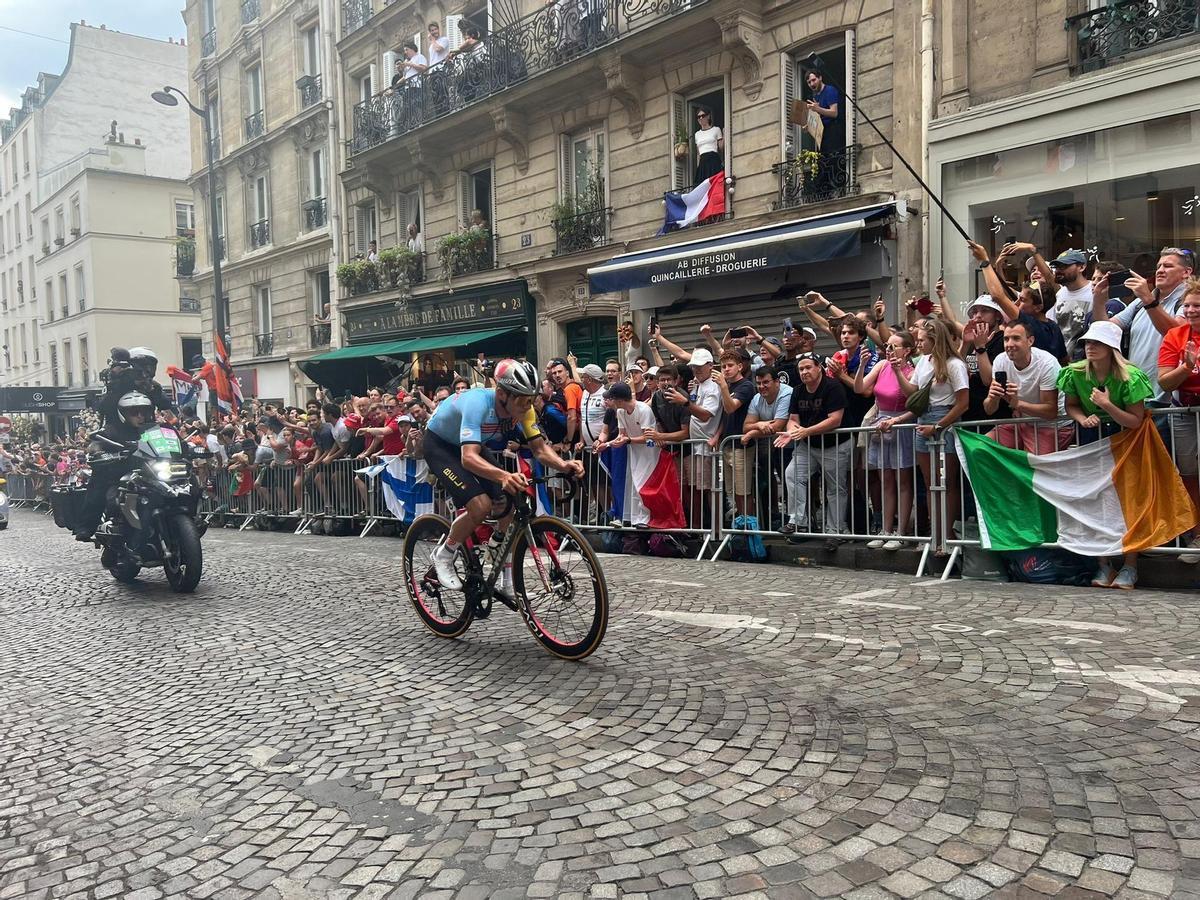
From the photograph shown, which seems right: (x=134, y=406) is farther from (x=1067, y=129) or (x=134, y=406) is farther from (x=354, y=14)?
(x=354, y=14)

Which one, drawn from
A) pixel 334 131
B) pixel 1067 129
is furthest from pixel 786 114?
pixel 334 131

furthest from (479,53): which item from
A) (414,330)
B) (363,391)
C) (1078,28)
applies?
(1078,28)

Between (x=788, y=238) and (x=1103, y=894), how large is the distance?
37.6 feet

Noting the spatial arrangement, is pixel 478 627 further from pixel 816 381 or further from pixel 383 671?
pixel 816 381

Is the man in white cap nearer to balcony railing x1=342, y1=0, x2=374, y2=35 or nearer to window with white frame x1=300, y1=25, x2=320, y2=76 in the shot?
balcony railing x1=342, y1=0, x2=374, y2=35

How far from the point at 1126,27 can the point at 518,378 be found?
33.4 feet

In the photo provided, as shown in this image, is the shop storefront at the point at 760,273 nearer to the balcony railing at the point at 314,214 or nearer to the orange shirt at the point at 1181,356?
the orange shirt at the point at 1181,356

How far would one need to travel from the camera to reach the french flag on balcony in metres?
15.6

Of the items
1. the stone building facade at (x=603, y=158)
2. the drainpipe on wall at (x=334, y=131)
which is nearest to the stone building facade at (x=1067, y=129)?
the stone building facade at (x=603, y=158)

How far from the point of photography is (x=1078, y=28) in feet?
37.7

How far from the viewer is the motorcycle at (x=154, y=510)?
7883 millimetres

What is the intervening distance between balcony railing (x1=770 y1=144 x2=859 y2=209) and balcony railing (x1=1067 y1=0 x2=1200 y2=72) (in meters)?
3.18

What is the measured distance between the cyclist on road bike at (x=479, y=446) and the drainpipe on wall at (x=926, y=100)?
929cm

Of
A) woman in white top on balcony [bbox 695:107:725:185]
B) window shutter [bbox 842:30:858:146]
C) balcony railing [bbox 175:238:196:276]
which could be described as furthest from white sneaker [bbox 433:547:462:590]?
balcony railing [bbox 175:238:196:276]
